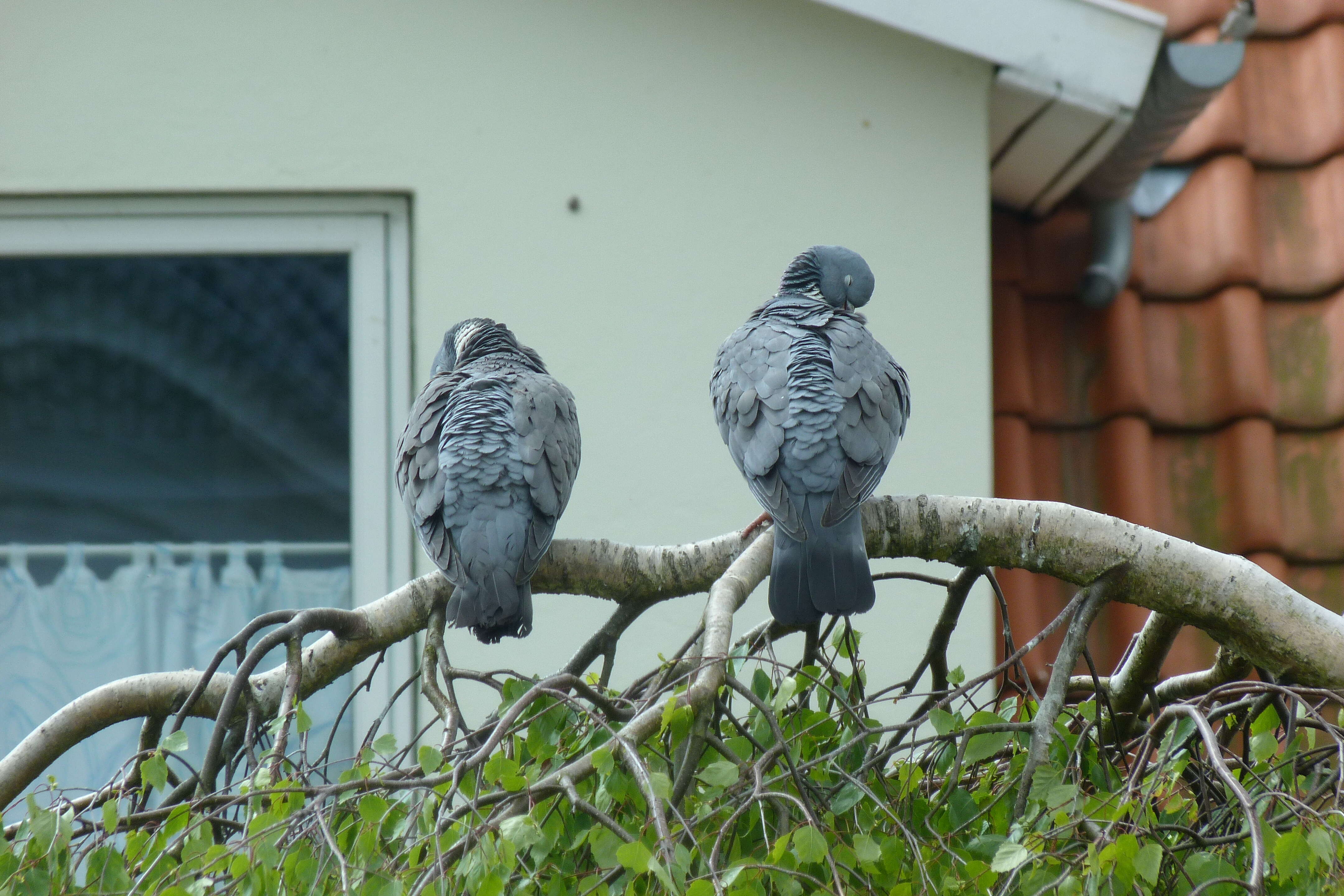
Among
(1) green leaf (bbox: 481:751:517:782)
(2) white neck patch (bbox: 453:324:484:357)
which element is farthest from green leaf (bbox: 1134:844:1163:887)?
(2) white neck patch (bbox: 453:324:484:357)

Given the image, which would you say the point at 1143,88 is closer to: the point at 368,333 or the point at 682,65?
the point at 682,65

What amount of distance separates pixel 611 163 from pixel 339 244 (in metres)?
0.67

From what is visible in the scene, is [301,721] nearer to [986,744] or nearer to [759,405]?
[986,744]

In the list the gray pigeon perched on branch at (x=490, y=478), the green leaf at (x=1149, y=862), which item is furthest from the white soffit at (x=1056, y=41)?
the green leaf at (x=1149, y=862)

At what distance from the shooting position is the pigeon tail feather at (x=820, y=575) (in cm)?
171

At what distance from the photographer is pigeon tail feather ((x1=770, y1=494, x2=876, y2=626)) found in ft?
5.63

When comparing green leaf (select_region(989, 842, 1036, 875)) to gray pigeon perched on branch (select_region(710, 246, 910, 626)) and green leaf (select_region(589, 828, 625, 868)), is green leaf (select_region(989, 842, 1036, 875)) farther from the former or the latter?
gray pigeon perched on branch (select_region(710, 246, 910, 626))

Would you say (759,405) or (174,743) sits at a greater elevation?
A: (759,405)

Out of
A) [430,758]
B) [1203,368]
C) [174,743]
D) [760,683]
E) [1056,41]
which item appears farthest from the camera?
[1203,368]

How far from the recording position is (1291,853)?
1085 mm

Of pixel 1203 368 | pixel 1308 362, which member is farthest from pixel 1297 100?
pixel 1203 368

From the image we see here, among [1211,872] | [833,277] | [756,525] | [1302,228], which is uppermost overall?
[1302,228]

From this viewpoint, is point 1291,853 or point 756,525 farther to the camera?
point 756,525

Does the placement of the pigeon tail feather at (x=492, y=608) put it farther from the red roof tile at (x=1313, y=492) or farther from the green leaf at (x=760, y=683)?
the red roof tile at (x=1313, y=492)
